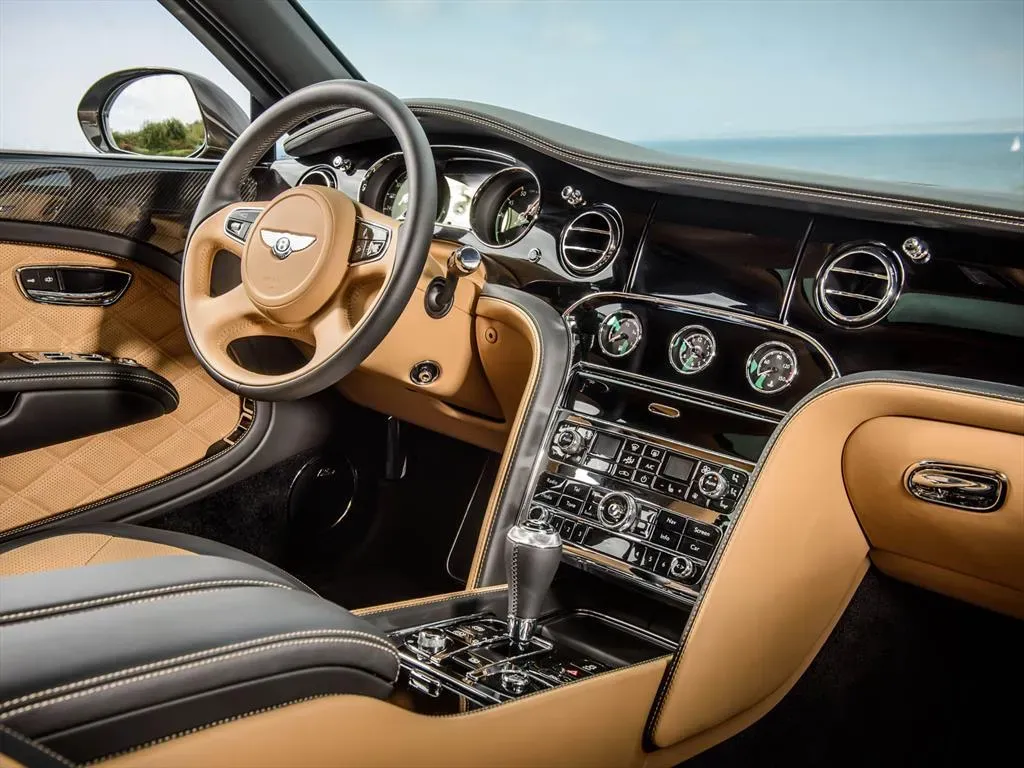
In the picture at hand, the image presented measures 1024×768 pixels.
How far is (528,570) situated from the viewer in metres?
1.20

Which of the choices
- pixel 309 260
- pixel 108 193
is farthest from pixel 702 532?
pixel 108 193

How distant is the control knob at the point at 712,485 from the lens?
4.38ft

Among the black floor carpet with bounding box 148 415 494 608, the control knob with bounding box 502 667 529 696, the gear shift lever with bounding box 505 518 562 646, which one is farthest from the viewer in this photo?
the black floor carpet with bounding box 148 415 494 608

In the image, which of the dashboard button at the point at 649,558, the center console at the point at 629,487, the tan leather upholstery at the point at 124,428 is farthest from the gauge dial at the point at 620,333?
the tan leather upholstery at the point at 124,428

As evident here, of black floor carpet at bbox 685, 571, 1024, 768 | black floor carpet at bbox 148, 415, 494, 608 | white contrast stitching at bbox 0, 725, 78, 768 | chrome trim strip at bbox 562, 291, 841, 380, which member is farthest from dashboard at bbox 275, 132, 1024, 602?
white contrast stitching at bbox 0, 725, 78, 768

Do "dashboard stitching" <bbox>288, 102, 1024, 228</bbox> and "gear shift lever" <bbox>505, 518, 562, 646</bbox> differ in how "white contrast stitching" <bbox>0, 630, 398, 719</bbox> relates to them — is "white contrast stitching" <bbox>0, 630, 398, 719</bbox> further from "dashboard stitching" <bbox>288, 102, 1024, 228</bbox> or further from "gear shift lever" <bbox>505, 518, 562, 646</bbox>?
"dashboard stitching" <bbox>288, 102, 1024, 228</bbox>

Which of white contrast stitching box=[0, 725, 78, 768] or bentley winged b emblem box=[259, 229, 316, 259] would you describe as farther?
bentley winged b emblem box=[259, 229, 316, 259]

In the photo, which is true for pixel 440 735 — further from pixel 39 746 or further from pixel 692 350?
pixel 692 350

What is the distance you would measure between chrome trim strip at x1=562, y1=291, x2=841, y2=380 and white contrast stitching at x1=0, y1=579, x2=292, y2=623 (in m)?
0.87

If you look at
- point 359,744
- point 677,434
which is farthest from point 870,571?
point 359,744

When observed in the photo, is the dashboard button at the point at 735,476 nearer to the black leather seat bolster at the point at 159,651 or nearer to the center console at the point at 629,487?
the center console at the point at 629,487

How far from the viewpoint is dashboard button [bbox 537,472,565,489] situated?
1.50 meters

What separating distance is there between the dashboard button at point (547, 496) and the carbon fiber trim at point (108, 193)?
961mm

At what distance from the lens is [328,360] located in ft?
4.34
